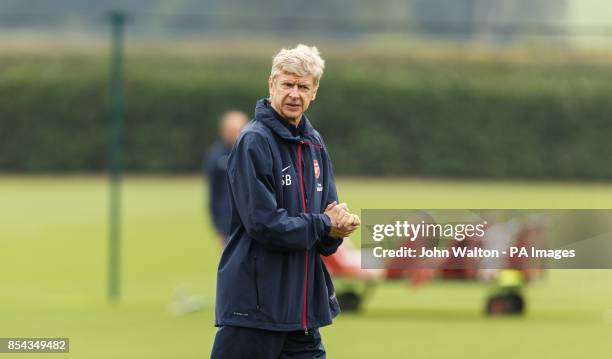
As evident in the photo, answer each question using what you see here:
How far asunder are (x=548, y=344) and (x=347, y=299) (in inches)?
80.5

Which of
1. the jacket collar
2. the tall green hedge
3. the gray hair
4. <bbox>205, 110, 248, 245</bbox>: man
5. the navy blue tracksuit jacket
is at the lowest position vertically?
the navy blue tracksuit jacket

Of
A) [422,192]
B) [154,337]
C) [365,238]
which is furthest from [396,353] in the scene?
[422,192]

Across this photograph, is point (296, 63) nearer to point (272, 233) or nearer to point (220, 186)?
point (272, 233)

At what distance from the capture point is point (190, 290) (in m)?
12.2

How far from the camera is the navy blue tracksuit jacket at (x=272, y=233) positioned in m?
4.29

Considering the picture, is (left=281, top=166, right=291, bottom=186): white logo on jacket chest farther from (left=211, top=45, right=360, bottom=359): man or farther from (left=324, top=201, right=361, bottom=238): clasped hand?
(left=324, top=201, right=361, bottom=238): clasped hand

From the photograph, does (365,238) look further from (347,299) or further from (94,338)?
(347,299)

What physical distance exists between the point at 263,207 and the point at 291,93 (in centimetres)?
45

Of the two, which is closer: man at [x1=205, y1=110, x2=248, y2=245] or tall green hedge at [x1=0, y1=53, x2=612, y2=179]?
man at [x1=205, y1=110, x2=248, y2=245]

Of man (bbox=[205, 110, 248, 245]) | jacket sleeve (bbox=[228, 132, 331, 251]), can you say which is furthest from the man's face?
man (bbox=[205, 110, 248, 245])

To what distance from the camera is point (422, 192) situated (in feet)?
73.3

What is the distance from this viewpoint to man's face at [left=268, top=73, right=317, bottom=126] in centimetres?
442

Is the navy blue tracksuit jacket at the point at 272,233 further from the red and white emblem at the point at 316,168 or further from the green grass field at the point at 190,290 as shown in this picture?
the green grass field at the point at 190,290

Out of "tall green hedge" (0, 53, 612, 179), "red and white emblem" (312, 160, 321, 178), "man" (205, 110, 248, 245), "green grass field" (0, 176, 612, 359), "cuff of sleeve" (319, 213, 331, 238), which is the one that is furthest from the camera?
"tall green hedge" (0, 53, 612, 179)
